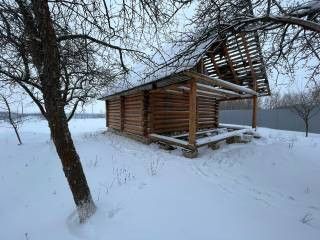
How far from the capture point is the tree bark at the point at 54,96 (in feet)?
12.2

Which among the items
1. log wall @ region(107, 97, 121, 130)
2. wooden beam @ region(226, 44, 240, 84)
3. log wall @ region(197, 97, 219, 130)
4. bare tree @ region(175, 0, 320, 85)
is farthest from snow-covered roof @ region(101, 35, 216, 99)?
log wall @ region(197, 97, 219, 130)

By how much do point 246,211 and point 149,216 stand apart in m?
1.62

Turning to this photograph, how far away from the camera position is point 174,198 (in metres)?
4.53

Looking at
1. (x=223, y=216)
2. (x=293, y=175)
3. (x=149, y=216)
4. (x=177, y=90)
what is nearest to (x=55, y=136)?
(x=149, y=216)

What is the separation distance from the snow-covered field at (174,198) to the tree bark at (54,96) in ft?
1.39

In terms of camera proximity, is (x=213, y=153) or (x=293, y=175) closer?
(x=293, y=175)

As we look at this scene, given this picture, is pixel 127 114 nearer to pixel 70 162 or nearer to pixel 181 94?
pixel 181 94

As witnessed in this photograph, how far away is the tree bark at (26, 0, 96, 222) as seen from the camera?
3717 millimetres

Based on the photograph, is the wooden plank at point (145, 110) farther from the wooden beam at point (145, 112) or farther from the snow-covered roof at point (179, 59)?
the snow-covered roof at point (179, 59)

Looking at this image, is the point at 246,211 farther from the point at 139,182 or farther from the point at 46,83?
the point at 46,83

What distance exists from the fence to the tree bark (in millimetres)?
19658

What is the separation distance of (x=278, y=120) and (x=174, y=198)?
2051cm

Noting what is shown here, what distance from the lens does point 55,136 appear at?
3.99m

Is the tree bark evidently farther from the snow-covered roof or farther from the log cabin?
the log cabin
